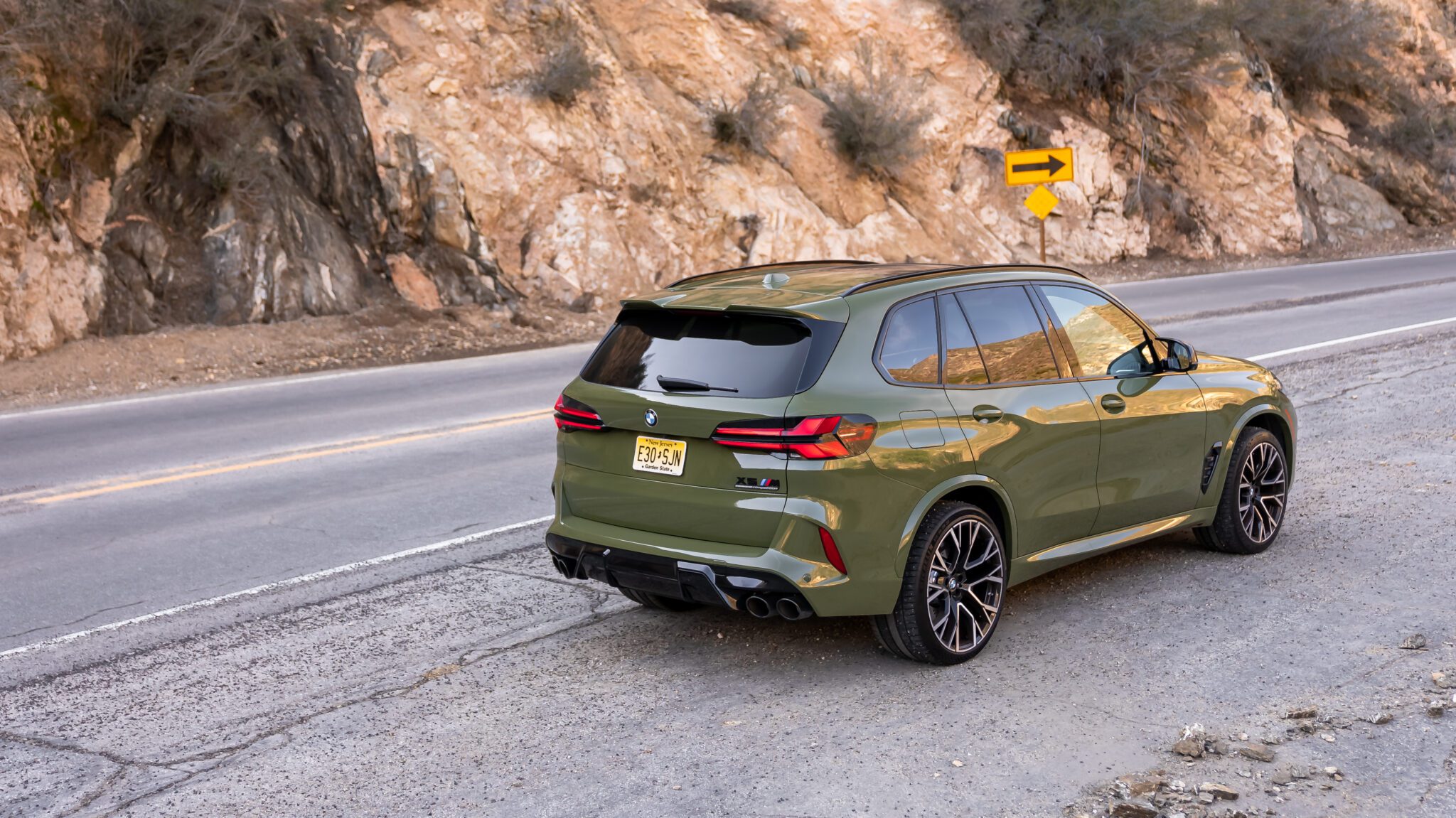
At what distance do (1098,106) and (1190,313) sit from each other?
16.6m

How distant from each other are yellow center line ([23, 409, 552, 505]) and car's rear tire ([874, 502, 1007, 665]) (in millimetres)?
6330

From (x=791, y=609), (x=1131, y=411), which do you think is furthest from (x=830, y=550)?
(x=1131, y=411)

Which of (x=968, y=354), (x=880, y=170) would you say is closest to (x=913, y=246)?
(x=880, y=170)

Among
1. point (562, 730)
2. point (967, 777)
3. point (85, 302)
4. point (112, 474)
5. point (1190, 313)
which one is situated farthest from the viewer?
point (1190, 313)

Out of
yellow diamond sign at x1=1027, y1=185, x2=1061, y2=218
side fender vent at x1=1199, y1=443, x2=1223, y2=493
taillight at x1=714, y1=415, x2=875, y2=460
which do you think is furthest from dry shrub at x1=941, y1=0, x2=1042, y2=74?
taillight at x1=714, y1=415, x2=875, y2=460

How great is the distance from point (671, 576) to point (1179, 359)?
9.64ft

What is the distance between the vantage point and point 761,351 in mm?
→ 5320

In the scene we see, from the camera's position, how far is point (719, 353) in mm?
5398

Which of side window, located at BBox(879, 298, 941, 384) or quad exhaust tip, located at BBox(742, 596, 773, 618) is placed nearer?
quad exhaust tip, located at BBox(742, 596, 773, 618)

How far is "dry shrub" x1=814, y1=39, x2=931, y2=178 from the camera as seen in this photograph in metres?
27.1

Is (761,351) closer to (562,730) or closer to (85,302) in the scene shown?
(562,730)

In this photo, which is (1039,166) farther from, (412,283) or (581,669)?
(581,669)

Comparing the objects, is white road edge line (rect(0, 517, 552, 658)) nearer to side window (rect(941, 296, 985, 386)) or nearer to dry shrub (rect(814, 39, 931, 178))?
side window (rect(941, 296, 985, 386))

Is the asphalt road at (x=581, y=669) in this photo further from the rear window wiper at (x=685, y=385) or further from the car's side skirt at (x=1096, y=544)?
the rear window wiper at (x=685, y=385)
